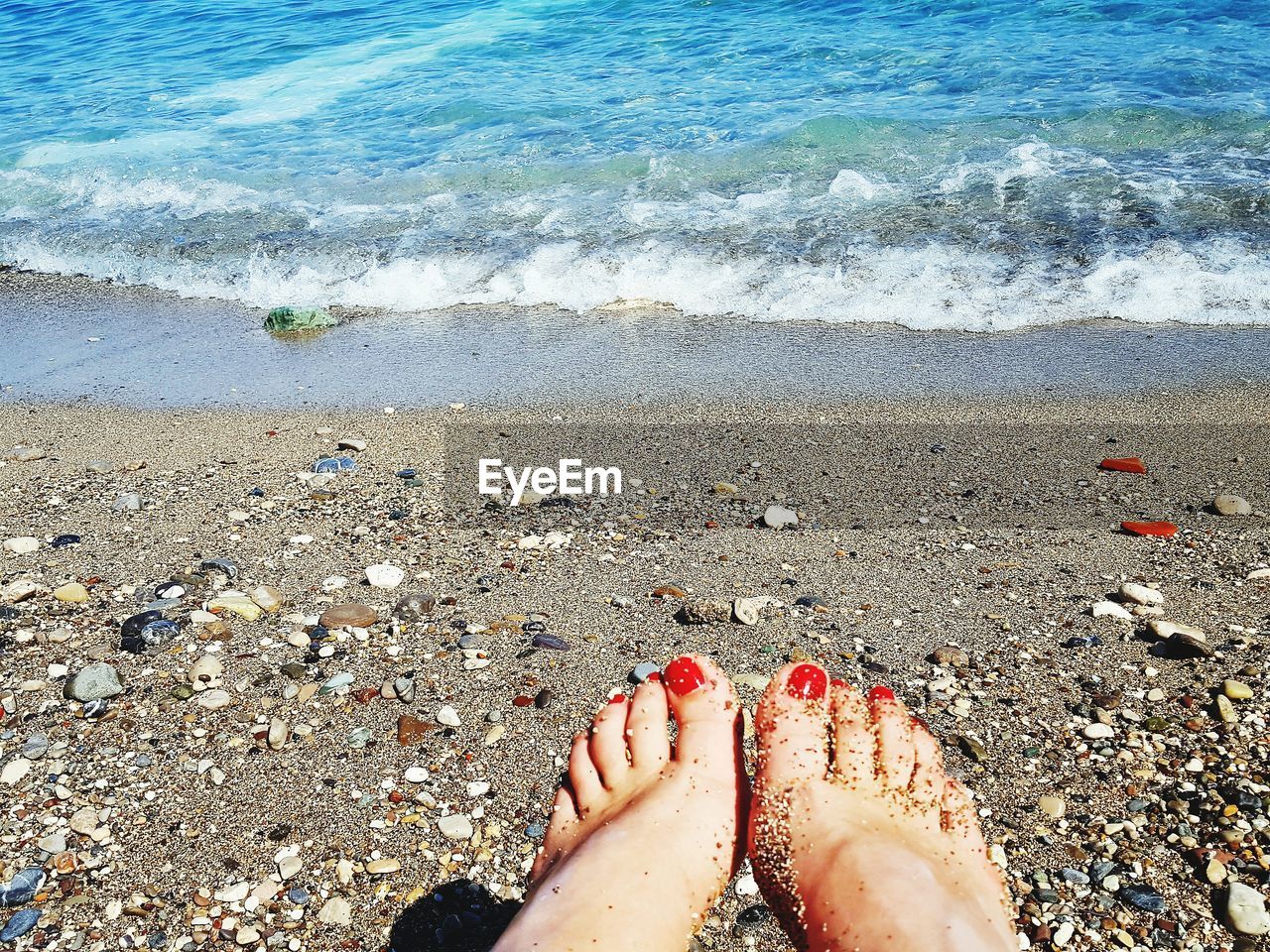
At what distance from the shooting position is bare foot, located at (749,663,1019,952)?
74.0 inches

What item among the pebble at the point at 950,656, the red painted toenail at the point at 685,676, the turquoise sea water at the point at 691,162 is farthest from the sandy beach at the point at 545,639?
the turquoise sea water at the point at 691,162

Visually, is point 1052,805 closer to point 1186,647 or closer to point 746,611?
point 1186,647

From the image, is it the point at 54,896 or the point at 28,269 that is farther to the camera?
the point at 28,269

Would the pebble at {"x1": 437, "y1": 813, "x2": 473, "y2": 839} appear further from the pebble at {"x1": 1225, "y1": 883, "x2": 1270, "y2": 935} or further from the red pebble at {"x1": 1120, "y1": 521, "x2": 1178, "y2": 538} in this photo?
the red pebble at {"x1": 1120, "y1": 521, "x2": 1178, "y2": 538}

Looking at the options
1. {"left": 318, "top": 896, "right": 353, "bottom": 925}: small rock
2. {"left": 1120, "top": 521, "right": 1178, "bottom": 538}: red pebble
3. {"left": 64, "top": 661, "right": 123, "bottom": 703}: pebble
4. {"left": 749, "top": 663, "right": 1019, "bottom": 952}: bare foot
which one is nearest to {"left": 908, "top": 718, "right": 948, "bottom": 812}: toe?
{"left": 749, "top": 663, "right": 1019, "bottom": 952}: bare foot

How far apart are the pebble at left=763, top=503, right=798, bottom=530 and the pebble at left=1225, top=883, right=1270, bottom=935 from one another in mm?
1753

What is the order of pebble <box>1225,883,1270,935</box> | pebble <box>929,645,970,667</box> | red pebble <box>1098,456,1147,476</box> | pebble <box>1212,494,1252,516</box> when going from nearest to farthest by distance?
pebble <box>1225,883,1270,935</box> → pebble <box>929,645,970,667</box> → pebble <box>1212,494,1252,516</box> → red pebble <box>1098,456,1147,476</box>

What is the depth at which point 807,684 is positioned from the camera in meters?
2.36

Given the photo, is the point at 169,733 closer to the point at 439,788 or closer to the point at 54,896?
the point at 54,896

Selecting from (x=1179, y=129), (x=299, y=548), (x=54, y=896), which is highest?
(x=54, y=896)

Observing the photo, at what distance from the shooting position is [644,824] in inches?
86.5

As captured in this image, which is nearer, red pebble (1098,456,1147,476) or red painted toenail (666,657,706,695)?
red painted toenail (666,657,706,695)

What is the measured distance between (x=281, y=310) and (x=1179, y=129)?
23.6 ft

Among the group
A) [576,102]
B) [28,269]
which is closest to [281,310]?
[28,269]
